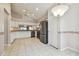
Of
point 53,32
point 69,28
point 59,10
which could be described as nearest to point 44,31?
point 53,32

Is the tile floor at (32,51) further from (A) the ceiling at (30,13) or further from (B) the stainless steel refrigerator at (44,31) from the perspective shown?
(A) the ceiling at (30,13)

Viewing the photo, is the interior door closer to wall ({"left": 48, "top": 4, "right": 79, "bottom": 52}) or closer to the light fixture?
wall ({"left": 48, "top": 4, "right": 79, "bottom": 52})

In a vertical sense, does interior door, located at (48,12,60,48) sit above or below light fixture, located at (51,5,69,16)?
below

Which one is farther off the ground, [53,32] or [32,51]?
[53,32]

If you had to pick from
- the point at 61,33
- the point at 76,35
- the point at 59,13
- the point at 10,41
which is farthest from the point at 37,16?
the point at 10,41

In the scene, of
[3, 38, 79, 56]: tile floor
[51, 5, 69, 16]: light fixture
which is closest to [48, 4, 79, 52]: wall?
[51, 5, 69, 16]: light fixture

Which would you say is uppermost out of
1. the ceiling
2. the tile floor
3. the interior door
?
the ceiling

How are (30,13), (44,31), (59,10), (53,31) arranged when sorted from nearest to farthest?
(59,10)
(30,13)
(53,31)
(44,31)

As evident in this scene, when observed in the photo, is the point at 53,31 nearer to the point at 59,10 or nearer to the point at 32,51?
the point at 59,10

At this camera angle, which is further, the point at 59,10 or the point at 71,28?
the point at 71,28

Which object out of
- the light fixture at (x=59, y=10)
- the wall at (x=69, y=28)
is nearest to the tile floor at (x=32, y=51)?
→ the wall at (x=69, y=28)

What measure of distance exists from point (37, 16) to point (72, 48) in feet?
4.95

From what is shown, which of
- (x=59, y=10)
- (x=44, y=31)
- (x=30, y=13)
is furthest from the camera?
(x=44, y=31)

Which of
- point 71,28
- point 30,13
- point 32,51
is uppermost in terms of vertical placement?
point 30,13
